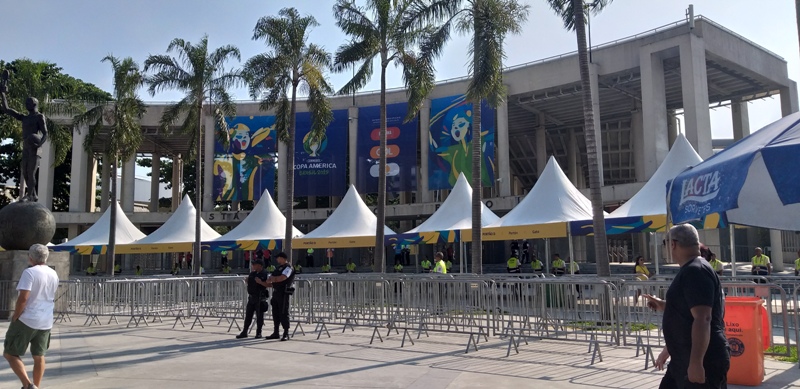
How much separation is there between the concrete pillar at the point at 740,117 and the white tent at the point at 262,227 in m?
30.5

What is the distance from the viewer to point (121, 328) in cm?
1480

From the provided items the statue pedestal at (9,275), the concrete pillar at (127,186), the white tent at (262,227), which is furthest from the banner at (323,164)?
the statue pedestal at (9,275)

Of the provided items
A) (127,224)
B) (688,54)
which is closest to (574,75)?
(688,54)

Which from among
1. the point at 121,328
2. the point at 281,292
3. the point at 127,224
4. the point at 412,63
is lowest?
the point at 121,328

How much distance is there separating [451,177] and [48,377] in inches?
1322

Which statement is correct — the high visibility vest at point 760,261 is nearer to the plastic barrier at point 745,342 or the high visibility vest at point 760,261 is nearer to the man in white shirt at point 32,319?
the plastic barrier at point 745,342

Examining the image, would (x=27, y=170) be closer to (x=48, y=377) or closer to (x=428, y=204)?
(x=48, y=377)

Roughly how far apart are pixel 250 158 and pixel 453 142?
53.0ft

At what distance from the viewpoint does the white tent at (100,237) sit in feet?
105

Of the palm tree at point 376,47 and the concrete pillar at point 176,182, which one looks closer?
the palm tree at point 376,47

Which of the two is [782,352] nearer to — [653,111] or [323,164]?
[653,111]

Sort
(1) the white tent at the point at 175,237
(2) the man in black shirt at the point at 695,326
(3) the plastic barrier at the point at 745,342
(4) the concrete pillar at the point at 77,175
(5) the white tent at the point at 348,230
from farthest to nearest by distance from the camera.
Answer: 1. (4) the concrete pillar at the point at 77,175
2. (1) the white tent at the point at 175,237
3. (5) the white tent at the point at 348,230
4. (3) the plastic barrier at the point at 745,342
5. (2) the man in black shirt at the point at 695,326

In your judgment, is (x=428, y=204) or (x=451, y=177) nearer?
(x=451, y=177)

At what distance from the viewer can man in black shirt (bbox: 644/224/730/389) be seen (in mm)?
3945
